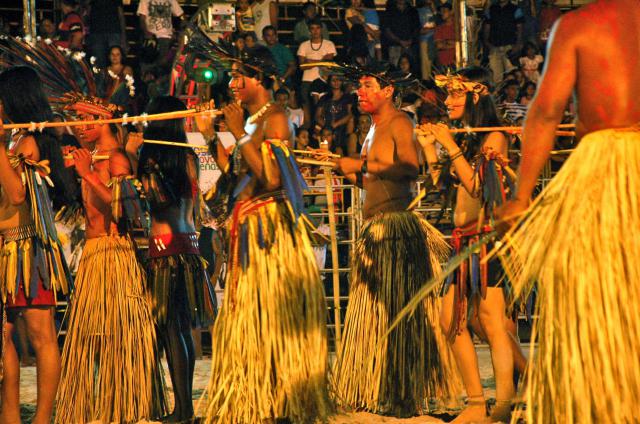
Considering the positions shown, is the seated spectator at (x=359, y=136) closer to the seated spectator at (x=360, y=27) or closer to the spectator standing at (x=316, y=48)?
the spectator standing at (x=316, y=48)

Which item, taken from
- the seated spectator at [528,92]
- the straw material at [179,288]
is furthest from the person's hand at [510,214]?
the seated spectator at [528,92]

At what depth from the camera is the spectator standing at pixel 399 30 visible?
10867 millimetres

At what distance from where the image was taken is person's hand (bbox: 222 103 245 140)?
15.7 ft

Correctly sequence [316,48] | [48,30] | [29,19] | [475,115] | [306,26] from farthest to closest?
[306,26] → [316,48] → [48,30] → [29,19] → [475,115]

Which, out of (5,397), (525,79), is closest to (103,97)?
(5,397)

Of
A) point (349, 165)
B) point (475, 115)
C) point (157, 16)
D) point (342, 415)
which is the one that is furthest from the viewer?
point (157, 16)

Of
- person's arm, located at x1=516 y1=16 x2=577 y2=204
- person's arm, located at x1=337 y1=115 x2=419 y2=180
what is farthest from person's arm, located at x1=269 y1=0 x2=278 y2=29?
person's arm, located at x1=516 y1=16 x2=577 y2=204

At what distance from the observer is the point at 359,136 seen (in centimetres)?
977

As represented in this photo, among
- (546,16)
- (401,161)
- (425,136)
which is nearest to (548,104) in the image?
(425,136)

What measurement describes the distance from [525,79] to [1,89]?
6.81 m

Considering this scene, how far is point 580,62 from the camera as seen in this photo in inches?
120

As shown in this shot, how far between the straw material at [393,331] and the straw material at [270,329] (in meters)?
0.80

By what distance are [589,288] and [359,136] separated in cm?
697

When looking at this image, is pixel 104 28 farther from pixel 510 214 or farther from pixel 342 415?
pixel 510 214
